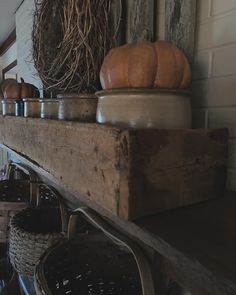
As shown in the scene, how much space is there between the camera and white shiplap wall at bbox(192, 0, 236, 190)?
0.67 metres

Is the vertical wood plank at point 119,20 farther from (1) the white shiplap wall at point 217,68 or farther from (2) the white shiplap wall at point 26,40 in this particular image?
(2) the white shiplap wall at point 26,40

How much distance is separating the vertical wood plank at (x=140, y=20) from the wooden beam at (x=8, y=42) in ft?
8.06

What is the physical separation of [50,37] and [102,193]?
0.83m

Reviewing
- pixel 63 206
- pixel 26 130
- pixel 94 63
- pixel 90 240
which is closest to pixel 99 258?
pixel 90 240

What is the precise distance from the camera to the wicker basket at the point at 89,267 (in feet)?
2.83

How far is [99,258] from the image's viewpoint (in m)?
0.98

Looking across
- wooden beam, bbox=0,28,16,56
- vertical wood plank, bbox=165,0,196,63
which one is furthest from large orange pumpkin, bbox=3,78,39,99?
wooden beam, bbox=0,28,16,56

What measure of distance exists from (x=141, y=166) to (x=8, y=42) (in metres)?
3.50

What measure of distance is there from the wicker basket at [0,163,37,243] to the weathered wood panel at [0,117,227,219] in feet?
2.22

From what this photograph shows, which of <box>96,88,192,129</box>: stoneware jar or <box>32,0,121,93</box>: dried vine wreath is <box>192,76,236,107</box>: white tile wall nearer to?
<box>96,88,192,129</box>: stoneware jar

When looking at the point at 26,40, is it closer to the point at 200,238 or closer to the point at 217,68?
the point at 217,68

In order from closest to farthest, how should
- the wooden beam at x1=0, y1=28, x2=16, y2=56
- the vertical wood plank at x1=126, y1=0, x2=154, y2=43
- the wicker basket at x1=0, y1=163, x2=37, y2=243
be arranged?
the vertical wood plank at x1=126, y1=0, x2=154, y2=43 < the wicker basket at x1=0, y1=163, x2=37, y2=243 < the wooden beam at x1=0, y1=28, x2=16, y2=56

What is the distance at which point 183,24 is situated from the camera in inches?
29.2

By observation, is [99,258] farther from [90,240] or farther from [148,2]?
[148,2]
